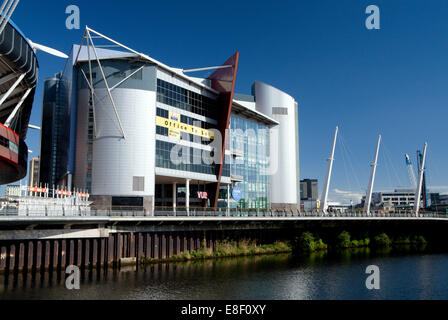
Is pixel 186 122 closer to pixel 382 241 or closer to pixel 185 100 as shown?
pixel 185 100

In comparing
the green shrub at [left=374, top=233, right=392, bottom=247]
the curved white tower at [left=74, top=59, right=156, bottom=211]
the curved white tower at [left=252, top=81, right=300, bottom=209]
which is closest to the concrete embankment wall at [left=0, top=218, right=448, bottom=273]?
the curved white tower at [left=74, top=59, right=156, bottom=211]

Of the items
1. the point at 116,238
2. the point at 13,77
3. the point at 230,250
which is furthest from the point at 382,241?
the point at 13,77

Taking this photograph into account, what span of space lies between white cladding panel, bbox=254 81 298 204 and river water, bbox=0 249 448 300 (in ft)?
147

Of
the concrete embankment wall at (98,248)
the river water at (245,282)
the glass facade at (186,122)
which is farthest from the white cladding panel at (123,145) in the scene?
the river water at (245,282)

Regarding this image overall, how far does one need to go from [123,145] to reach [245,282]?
29918 millimetres

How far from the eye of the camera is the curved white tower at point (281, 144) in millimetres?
96625

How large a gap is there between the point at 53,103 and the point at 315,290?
68119mm

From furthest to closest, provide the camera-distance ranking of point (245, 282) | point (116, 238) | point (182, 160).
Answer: point (182, 160)
point (116, 238)
point (245, 282)

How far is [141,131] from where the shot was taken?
5916 centimetres

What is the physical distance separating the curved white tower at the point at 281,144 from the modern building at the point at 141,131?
14.6 meters

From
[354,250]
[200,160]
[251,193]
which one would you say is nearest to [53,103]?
[200,160]

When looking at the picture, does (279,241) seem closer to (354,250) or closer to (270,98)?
(354,250)

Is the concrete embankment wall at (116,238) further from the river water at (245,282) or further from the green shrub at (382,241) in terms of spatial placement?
the green shrub at (382,241)

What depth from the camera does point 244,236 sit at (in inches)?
2397
